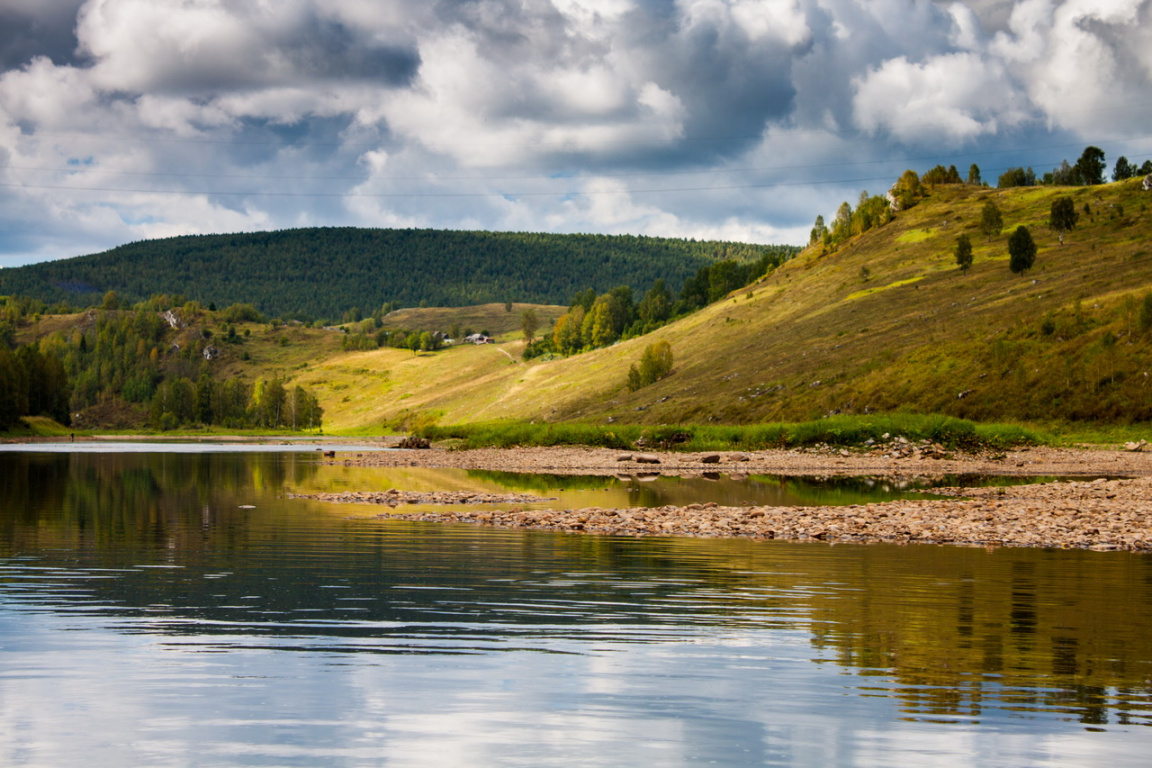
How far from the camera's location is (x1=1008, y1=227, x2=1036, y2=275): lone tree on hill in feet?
364

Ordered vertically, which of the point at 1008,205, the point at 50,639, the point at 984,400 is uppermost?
the point at 1008,205

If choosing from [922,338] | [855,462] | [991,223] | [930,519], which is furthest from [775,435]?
[991,223]

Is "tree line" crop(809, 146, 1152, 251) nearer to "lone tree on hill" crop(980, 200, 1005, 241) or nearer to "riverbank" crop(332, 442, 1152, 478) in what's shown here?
"lone tree on hill" crop(980, 200, 1005, 241)

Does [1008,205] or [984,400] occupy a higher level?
[1008,205]

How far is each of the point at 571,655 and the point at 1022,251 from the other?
113 m

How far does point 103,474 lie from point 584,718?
56503 millimetres

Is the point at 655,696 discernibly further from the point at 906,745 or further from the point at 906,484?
the point at 906,484

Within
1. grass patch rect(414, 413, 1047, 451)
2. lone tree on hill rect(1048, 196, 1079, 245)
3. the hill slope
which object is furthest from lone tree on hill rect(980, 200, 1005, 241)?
grass patch rect(414, 413, 1047, 451)

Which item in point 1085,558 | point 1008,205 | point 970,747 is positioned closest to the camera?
point 970,747

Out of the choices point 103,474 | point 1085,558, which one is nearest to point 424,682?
point 1085,558

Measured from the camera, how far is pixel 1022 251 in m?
111

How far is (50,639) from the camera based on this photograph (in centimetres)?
1334

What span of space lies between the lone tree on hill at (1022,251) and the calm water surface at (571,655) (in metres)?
99.3

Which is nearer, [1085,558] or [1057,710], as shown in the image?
[1057,710]
